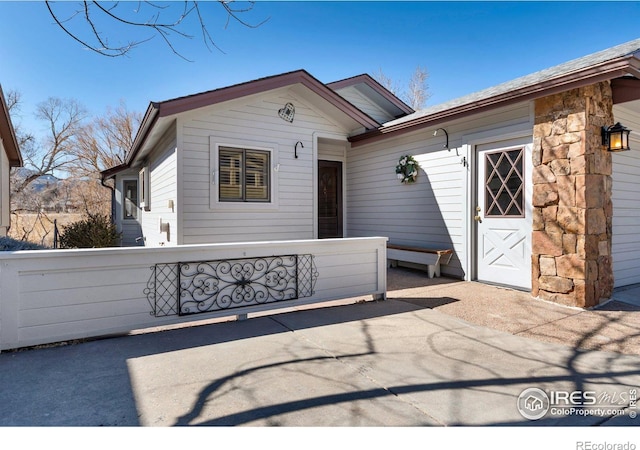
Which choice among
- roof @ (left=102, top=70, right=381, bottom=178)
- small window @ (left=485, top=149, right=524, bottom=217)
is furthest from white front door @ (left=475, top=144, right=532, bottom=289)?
roof @ (left=102, top=70, right=381, bottom=178)

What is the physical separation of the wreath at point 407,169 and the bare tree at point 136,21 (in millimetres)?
4286

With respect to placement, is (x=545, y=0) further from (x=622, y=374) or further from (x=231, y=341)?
(x=231, y=341)

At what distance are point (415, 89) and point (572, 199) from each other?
16.5 metres

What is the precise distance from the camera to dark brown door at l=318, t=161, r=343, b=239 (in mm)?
8445

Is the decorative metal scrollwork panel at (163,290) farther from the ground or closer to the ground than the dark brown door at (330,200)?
closer to the ground

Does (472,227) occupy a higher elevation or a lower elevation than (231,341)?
higher

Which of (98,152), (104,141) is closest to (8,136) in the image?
(98,152)

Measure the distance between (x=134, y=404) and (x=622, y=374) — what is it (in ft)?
11.0

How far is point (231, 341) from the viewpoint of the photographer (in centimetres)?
322

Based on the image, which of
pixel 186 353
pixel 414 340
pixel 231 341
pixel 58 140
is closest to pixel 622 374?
pixel 414 340

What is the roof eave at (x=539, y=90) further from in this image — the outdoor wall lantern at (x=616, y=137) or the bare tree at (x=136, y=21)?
the bare tree at (x=136, y=21)

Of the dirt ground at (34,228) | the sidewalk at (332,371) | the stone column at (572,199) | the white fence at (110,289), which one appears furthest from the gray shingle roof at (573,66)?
the dirt ground at (34,228)

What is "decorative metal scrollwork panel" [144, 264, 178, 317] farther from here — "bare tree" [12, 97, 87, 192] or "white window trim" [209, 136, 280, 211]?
"bare tree" [12, 97, 87, 192]

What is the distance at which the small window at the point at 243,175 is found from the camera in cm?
599
